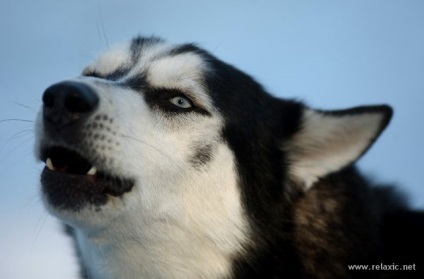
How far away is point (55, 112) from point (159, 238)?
132cm

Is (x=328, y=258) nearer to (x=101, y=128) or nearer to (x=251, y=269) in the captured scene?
(x=251, y=269)

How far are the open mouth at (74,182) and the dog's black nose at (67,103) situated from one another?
0.24 meters

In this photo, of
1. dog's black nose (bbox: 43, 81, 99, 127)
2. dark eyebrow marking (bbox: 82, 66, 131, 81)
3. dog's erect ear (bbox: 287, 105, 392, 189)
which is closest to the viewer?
dog's black nose (bbox: 43, 81, 99, 127)

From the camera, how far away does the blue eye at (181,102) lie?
177 inches

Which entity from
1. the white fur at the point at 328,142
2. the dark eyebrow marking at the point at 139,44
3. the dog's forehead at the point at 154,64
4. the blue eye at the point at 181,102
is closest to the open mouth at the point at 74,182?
the blue eye at the point at 181,102

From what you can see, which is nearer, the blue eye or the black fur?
the black fur

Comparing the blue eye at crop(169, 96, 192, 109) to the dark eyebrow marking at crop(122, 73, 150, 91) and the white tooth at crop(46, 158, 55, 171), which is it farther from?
the white tooth at crop(46, 158, 55, 171)

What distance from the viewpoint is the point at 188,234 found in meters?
4.17


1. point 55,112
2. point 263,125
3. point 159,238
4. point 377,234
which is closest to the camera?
point 55,112

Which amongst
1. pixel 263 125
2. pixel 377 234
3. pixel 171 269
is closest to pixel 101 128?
pixel 171 269

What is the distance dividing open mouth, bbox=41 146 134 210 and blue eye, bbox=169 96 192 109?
0.94 m

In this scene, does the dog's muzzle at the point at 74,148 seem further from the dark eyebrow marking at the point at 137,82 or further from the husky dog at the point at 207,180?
the dark eyebrow marking at the point at 137,82

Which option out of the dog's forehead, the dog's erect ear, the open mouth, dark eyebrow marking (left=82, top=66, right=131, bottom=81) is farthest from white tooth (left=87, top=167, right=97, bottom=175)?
the dog's erect ear

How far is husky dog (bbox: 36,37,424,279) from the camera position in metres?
3.81
